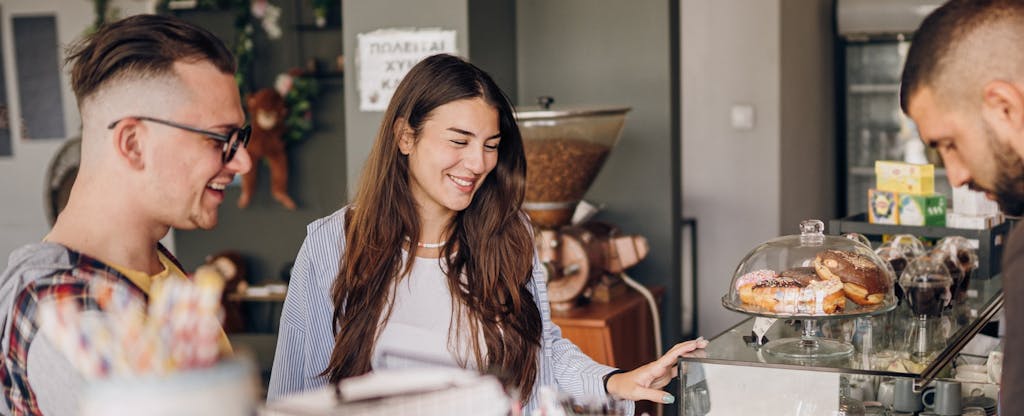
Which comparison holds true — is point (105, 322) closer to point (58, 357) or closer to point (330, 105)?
point (58, 357)

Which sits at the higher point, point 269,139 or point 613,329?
point 269,139

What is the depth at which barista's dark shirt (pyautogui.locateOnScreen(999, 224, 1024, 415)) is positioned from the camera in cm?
130

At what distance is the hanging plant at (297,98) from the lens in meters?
5.59

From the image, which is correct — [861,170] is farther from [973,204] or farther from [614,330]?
[973,204]

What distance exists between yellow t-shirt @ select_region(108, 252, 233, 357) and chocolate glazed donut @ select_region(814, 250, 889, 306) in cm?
121

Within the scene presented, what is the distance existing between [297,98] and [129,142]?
438cm

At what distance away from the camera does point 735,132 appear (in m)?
5.65

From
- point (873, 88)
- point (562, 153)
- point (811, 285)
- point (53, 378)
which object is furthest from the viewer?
point (873, 88)

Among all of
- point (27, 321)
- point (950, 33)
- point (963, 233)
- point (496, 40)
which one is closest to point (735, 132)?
point (496, 40)

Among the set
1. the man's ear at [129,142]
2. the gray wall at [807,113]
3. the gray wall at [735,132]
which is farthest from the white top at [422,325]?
the gray wall at [807,113]

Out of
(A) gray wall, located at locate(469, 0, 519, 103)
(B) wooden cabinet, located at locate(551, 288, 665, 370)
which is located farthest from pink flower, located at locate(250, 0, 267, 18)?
(B) wooden cabinet, located at locate(551, 288, 665, 370)

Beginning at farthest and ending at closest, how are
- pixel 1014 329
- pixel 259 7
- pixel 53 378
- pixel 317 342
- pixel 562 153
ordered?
pixel 259 7 → pixel 562 153 → pixel 317 342 → pixel 1014 329 → pixel 53 378

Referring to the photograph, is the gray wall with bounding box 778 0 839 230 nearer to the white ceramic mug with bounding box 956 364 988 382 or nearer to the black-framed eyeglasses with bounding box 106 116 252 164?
the white ceramic mug with bounding box 956 364 988 382

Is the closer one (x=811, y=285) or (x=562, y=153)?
(x=811, y=285)
